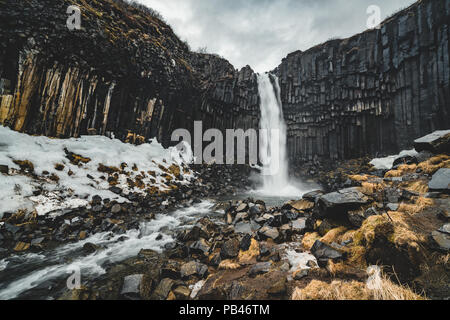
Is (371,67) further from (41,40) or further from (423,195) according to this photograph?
(41,40)

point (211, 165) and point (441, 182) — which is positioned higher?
point (211, 165)

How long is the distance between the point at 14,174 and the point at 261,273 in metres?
11.6

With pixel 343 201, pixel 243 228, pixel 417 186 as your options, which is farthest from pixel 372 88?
pixel 243 228

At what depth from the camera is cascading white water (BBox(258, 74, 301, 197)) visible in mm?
28706

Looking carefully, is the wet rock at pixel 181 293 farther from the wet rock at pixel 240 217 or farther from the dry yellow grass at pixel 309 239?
the wet rock at pixel 240 217

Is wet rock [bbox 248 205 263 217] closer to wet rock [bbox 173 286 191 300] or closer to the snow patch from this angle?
the snow patch

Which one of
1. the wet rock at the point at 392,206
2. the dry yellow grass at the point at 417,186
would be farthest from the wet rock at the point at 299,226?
the dry yellow grass at the point at 417,186

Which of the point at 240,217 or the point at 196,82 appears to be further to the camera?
the point at 196,82

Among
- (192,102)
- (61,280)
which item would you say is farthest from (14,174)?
(192,102)

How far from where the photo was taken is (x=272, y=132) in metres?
30.0

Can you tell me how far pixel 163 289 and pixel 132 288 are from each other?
637 millimetres

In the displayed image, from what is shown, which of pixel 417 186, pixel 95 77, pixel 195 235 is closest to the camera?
pixel 195 235

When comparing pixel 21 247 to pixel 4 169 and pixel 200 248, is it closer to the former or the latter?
pixel 4 169

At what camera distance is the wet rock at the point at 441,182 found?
5.60 metres
